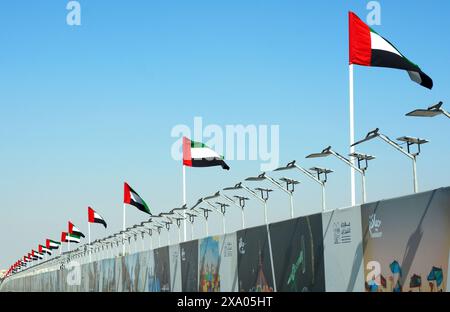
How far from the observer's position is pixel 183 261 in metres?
31.2

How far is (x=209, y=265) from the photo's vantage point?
27875mm

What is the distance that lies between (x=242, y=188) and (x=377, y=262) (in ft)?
31.4

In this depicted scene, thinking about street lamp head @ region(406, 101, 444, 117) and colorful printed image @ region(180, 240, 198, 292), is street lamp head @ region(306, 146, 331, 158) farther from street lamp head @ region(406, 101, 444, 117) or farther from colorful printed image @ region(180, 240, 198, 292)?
colorful printed image @ region(180, 240, 198, 292)

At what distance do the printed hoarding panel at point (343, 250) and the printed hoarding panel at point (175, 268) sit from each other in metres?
12.9

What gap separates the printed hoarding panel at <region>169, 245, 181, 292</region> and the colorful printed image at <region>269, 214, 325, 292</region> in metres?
9.39

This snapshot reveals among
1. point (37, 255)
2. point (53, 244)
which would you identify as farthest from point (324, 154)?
point (37, 255)

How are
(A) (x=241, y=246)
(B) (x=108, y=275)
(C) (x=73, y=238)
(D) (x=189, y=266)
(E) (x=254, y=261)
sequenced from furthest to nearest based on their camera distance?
(C) (x=73, y=238)
(B) (x=108, y=275)
(D) (x=189, y=266)
(A) (x=241, y=246)
(E) (x=254, y=261)

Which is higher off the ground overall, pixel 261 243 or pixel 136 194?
pixel 136 194

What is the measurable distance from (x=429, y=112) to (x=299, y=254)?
6.85 meters

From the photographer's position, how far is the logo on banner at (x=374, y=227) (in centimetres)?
1705

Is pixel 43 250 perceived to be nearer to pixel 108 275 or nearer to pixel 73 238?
pixel 73 238
